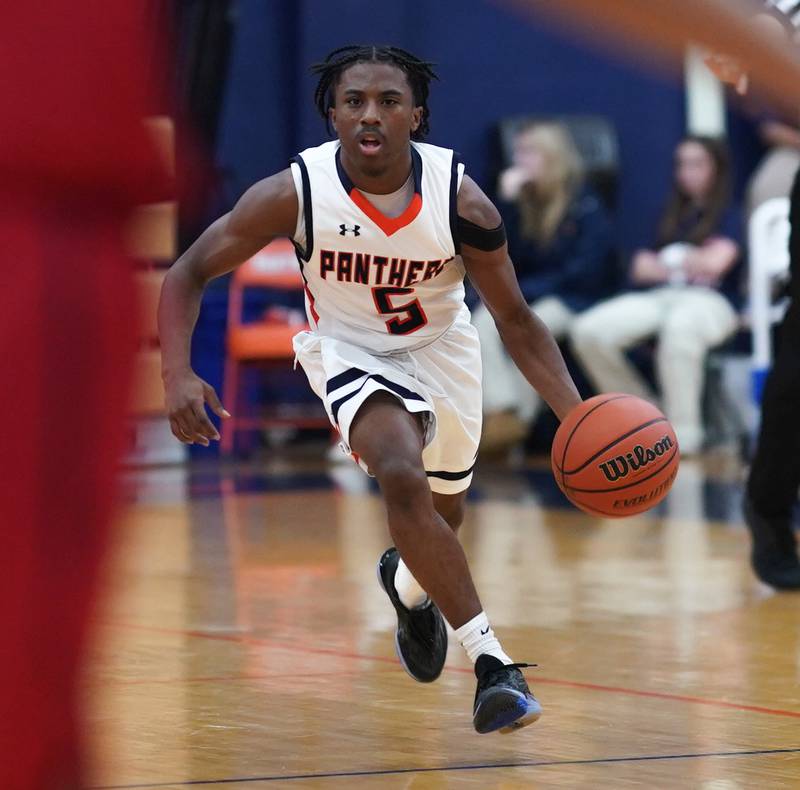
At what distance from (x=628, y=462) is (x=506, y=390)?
262 inches

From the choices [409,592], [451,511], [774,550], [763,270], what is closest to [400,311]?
[451,511]

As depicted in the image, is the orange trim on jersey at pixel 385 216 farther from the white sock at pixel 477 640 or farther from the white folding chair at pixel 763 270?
Answer: the white folding chair at pixel 763 270

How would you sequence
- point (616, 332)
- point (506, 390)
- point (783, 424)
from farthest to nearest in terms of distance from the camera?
point (506, 390), point (616, 332), point (783, 424)

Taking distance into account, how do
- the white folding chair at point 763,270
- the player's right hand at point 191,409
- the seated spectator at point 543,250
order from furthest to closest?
the seated spectator at point 543,250
the white folding chair at point 763,270
the player's right hand at point 191,409

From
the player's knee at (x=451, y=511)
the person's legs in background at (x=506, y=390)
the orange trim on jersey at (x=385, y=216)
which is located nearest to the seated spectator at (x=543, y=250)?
the person's legs in background at (x=506, y=390)

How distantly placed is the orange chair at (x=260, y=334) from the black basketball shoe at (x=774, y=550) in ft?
17.7

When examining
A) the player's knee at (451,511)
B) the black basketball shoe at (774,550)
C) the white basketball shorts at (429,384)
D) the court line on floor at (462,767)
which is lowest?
the black basketball shoe at (774,550)

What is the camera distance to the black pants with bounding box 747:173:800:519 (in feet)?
17.2

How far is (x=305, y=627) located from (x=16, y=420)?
10.4ft

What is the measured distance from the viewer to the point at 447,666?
4.36 metres

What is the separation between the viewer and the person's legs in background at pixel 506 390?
10.5 m

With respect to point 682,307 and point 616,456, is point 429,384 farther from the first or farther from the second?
point 682,307

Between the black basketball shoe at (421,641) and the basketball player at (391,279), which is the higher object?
the basketball player at (391,279)

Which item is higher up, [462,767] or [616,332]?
[462,767]
